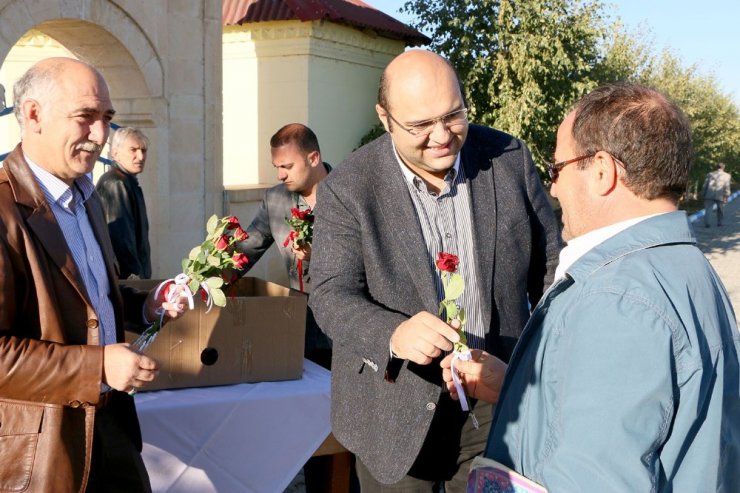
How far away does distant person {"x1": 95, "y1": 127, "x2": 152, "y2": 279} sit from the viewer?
6.05 meters

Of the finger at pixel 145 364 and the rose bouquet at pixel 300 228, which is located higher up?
the rose bouquet at pixel 300 228

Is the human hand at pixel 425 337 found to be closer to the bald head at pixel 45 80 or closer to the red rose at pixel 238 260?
the red rose at pixel 238 260

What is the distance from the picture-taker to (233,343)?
11.9ft

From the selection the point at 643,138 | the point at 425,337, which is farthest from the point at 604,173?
the point at 425,337

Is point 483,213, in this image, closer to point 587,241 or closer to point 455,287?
point 455,287

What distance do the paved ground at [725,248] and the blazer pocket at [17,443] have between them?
1067cm

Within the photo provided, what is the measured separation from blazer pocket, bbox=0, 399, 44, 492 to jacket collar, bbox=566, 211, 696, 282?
1.60 metres

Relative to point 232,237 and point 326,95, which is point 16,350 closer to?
point 232,237

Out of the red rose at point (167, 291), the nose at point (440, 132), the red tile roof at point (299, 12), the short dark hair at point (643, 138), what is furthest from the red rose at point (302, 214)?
the red tile roof at point (299, 12)

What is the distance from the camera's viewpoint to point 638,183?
5.63ft

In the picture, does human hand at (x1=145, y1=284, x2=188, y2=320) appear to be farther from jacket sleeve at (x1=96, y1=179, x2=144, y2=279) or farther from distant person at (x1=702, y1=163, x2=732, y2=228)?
distant person at (x1=702, y1=163, x2=732, y2=228)

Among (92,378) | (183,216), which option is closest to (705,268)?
(92,378)

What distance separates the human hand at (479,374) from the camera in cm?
227

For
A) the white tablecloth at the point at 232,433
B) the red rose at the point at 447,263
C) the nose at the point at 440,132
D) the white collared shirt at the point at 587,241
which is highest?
the nose at the point at 440,132
